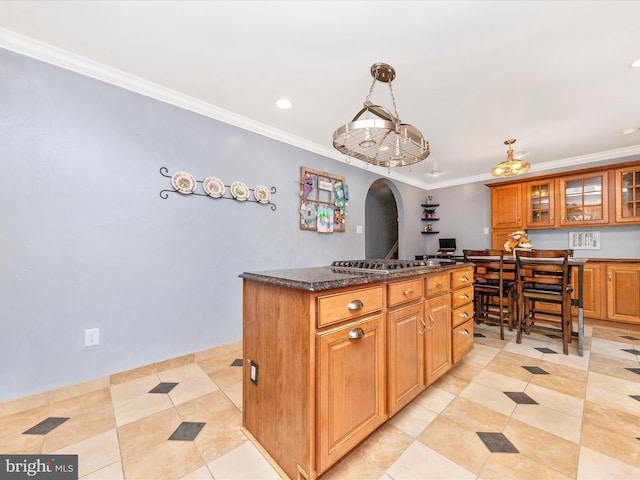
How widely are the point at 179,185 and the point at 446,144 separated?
3.15 meters

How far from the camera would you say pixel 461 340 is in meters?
2.20

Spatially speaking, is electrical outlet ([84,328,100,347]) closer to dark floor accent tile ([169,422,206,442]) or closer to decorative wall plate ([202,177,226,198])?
dark floor accent tile ([169,422,206,442])

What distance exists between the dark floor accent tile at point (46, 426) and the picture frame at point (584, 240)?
594 cm

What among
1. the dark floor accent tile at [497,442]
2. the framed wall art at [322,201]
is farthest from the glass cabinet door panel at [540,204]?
the dark floor accent tile at [497,442]

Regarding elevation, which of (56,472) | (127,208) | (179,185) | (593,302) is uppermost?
(179,185)

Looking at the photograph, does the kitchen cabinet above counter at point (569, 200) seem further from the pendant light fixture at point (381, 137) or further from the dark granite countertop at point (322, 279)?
the dark granite countertop at point (322, 279)

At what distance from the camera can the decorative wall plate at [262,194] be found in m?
2.80

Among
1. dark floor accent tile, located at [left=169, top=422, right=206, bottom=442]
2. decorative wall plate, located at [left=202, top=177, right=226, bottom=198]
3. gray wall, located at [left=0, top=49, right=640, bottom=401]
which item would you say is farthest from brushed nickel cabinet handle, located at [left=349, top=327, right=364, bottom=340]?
decorative wall plate, located at [left=202, top=177, right=226, bottom=198]

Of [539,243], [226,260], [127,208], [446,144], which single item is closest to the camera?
[127,208]

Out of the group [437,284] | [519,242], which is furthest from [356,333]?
[519,242]

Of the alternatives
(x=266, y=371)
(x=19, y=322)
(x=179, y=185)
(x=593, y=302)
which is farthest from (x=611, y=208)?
(x=19, y=322)

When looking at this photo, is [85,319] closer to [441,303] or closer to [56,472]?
[56,472]

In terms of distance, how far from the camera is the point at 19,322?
168 centimetres

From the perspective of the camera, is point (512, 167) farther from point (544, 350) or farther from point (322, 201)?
point (322, 201)
